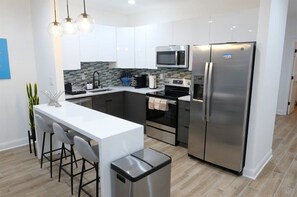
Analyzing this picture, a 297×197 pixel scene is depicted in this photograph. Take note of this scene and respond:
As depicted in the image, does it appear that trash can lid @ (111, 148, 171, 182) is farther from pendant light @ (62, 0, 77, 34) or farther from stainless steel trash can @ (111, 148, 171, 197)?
pendant light @ (62, 0, 77, 34)

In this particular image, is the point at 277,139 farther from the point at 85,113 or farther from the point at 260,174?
the point at 85,113

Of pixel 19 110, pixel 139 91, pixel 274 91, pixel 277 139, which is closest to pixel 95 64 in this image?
pixel 139 91

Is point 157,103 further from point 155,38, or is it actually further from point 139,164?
point 139,164

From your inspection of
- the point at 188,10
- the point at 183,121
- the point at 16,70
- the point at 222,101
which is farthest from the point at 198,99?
the point at 16,70

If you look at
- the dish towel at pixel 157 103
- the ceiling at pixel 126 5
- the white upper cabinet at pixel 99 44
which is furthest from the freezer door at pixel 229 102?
the white upper cabinet at pixel 99 44

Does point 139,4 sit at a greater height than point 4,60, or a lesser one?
greater

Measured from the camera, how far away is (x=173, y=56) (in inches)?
157

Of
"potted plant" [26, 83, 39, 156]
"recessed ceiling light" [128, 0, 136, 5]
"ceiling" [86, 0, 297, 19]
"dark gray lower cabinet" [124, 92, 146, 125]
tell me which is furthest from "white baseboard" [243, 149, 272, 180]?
"recessed ceiling light" [128, 0, 136, 5]

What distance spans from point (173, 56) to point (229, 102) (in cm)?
159

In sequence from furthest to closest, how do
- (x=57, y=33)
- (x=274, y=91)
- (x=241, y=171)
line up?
(x=274, y=91) → (x=241, y=171) → (x=57, y=33)

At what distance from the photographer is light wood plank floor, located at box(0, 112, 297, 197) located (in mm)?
2572

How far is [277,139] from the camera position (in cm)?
430

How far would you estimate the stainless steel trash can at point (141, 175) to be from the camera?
1.72 meters

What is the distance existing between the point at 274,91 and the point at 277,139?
1.67 meters
